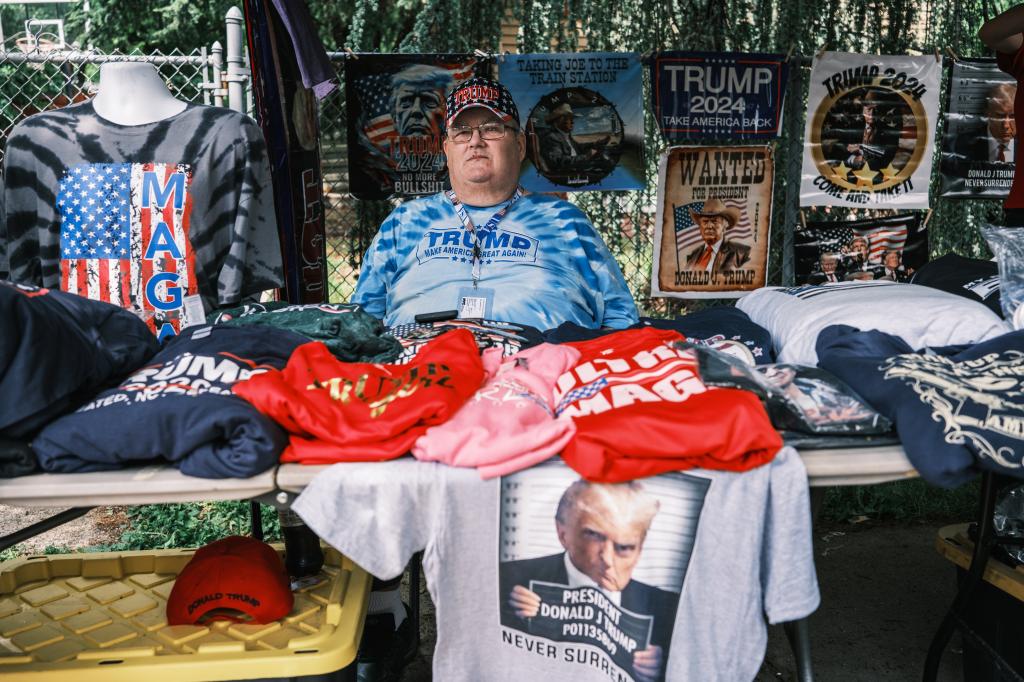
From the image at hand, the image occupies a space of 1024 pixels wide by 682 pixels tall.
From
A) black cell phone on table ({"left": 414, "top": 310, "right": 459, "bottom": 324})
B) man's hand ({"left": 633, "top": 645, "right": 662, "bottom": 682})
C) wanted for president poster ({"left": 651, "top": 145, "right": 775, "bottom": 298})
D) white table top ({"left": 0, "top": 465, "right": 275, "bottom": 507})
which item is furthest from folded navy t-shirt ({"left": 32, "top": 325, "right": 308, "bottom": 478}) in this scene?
wanted for president poster ({"left": 651, "top": 145, "right": 775, "bottom": 298})

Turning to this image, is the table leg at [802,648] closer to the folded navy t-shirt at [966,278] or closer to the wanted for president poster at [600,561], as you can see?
the wanted for president poster at [600,561]

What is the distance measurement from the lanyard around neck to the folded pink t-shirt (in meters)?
1.23

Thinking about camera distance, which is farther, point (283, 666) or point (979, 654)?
point (979, 654)

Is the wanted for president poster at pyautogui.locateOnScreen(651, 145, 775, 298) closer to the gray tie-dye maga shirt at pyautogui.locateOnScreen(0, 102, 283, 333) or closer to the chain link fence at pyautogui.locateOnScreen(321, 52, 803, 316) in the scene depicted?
the chain link fence at pyautogui.locateOnScreen(321, 52, 803, 316)

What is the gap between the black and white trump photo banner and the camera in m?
4.31

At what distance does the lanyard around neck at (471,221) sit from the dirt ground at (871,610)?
4.38 ft

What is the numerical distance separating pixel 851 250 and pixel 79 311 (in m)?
3.90

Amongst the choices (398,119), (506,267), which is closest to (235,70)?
(398,119)

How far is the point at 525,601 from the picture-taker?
1664 mm

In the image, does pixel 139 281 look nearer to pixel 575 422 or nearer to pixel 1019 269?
pixel 575 422

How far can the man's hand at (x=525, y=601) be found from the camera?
1.66 meters

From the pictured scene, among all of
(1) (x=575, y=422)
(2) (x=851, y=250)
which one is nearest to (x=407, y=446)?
(1) (x=575, y=422)

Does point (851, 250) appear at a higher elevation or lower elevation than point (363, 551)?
higher

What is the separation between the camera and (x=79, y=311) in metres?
1.82
